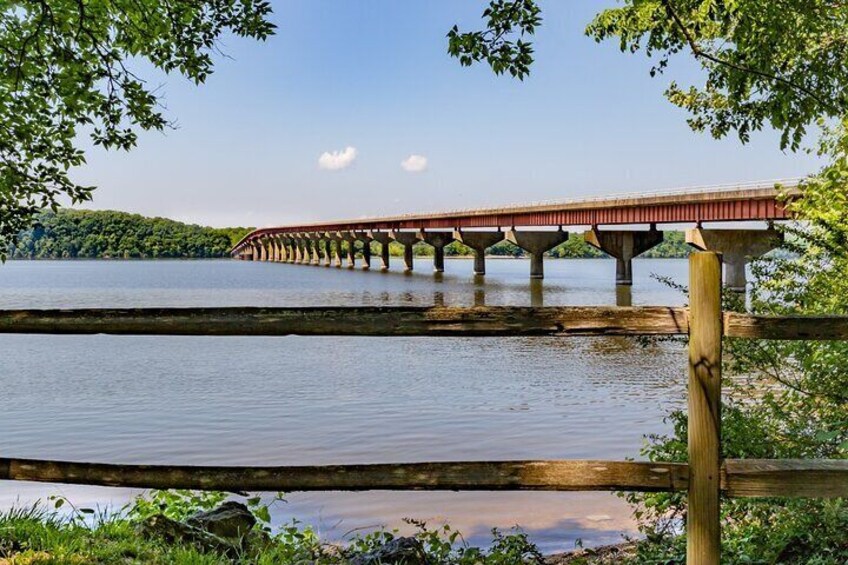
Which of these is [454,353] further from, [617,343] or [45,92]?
[45,92]

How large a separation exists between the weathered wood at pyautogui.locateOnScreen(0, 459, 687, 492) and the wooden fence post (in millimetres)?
102

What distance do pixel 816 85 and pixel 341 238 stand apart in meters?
113

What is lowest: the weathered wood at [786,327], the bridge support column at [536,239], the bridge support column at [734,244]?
the weathered wood at [786,327]

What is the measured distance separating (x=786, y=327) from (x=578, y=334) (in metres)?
0.96

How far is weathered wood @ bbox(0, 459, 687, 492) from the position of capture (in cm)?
358

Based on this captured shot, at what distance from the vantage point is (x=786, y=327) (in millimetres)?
3529

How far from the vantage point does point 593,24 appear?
9602mm

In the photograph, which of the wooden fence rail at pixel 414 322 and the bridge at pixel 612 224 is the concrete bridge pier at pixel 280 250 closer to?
the bridge at pixel 612 224

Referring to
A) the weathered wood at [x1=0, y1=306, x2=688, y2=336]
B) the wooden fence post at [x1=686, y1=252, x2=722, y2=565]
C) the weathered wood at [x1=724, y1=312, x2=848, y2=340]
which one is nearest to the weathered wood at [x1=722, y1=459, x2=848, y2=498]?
the wooden fence post at [x1=686, y1=252, x2=722, y2=565]

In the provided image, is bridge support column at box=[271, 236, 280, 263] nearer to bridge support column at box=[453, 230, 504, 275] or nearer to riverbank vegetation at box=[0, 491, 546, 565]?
bridge support column at box=[453, 230, 504, 275]

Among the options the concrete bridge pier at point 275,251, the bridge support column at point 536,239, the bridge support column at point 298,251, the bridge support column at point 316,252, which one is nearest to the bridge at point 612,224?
the bridge support column at point 536,239

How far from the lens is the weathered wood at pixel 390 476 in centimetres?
358

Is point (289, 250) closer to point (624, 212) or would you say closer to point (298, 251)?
point (298, 251)

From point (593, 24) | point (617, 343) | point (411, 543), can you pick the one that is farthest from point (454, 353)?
point (411, 543)
